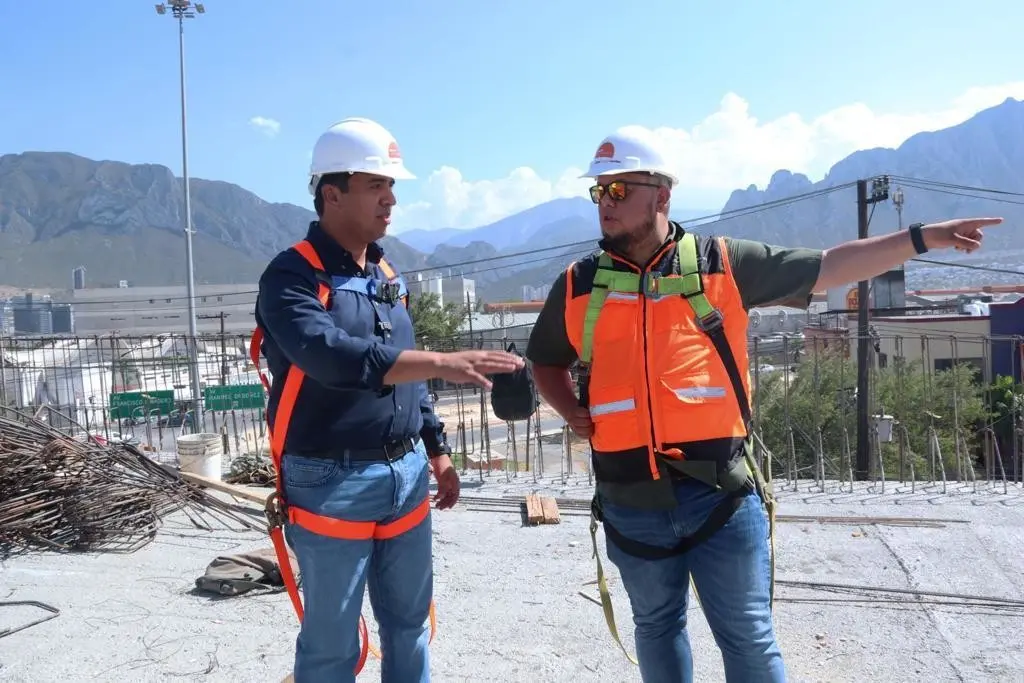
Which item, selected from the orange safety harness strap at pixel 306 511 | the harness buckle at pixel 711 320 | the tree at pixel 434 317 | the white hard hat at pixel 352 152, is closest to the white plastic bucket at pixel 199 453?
the orange safety harness strap at pixel 306 511

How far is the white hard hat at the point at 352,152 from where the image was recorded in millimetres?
2350

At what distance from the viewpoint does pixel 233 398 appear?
14203 mm

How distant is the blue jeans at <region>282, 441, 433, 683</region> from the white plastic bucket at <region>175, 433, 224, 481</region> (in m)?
5.39

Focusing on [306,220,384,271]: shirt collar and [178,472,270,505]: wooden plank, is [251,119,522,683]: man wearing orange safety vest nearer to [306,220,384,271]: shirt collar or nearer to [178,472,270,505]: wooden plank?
[306,220,384,271]: shirt collar

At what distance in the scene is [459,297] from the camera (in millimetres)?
87250

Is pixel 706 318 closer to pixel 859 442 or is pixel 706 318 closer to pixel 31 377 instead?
pixel 859 442

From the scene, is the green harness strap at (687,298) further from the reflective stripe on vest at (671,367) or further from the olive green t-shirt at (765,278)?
the olive green t-shirt at (765,278)

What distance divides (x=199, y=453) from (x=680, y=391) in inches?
247

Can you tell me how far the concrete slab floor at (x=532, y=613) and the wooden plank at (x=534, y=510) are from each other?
16cm

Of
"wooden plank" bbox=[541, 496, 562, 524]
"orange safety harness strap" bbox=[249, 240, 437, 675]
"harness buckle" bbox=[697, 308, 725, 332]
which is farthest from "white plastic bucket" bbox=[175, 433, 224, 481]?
"harness buckle" bbox=[697, 308, 725, 332]

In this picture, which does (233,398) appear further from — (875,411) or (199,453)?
(875,411)

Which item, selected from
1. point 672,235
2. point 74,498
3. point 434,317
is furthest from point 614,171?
point 434,317

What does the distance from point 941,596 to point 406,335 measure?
352 cm

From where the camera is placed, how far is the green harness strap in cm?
232
